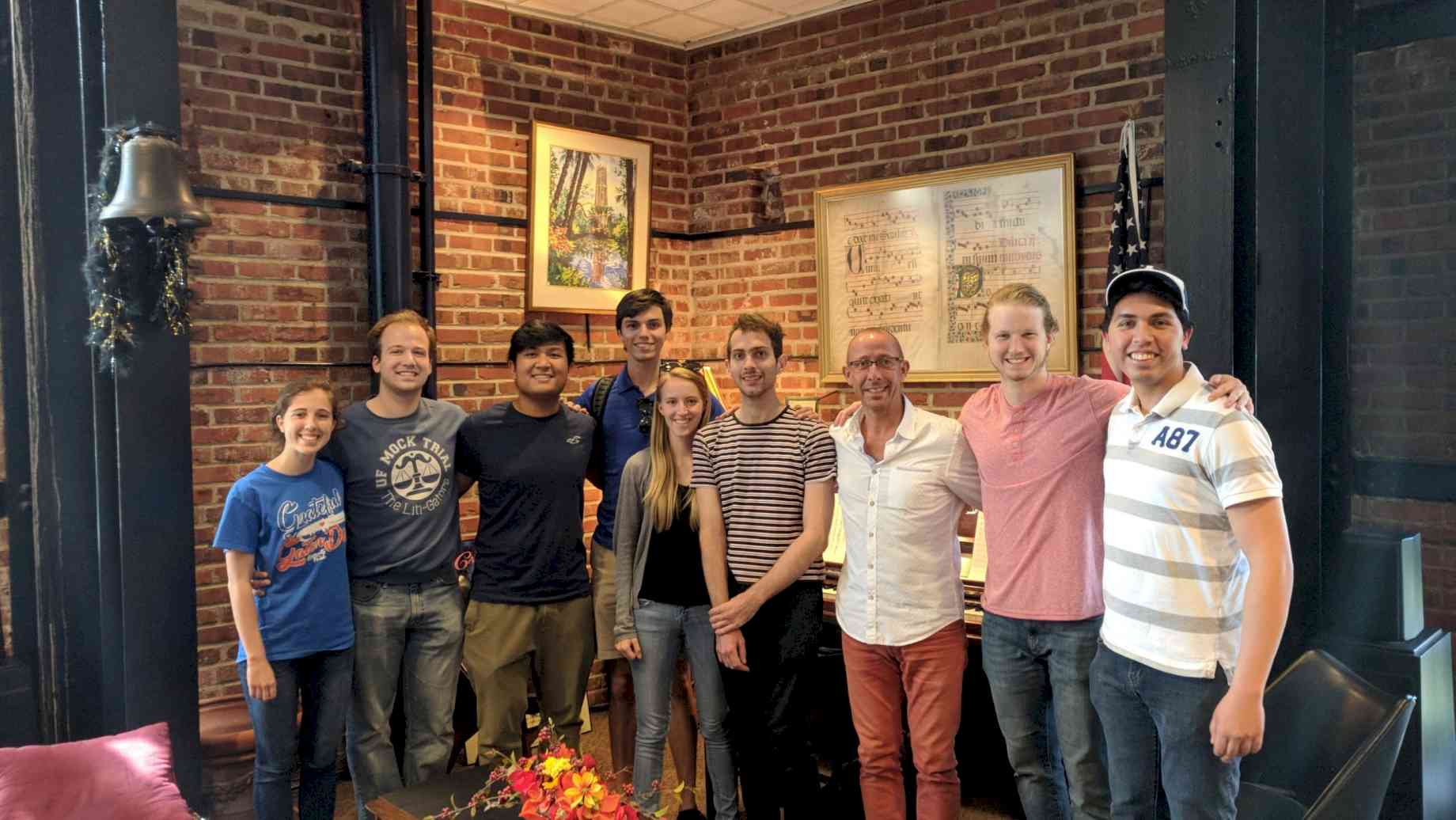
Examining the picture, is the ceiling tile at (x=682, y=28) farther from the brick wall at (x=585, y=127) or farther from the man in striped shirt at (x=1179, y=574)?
the man in striped shirt at (x=1179, y=574)

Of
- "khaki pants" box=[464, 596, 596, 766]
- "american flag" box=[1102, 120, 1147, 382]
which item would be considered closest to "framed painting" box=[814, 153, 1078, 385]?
"american flag" box=[1102, 120, 1147, 382]

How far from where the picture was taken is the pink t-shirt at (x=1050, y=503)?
2574 mm

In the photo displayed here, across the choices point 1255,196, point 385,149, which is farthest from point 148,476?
point 1255,196

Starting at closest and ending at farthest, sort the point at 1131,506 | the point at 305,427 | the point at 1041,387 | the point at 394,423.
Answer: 1. the point at 1131,506
2. the point at 1041,387
3. the point at 305,427
4. the point at 394,423

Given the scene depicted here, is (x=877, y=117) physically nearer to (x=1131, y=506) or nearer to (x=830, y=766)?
(x=830, y=766)

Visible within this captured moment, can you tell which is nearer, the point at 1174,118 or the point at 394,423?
the point at 1174,118

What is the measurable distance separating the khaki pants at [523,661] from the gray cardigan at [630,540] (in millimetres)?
170

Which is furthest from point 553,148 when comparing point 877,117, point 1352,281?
point 1352,281

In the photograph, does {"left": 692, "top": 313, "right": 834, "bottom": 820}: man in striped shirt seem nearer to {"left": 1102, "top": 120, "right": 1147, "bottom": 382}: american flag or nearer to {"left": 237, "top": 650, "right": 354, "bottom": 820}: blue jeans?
{"left": 237, "top": 650, "right": 354, "bottom": 820}: blue jeans

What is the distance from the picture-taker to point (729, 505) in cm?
311

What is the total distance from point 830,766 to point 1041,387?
183cm

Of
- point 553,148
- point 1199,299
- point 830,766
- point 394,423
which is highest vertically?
point 553,148

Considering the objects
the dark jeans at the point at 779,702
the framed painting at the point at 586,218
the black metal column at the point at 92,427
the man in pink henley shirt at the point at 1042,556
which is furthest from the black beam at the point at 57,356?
the man in pink henley shirt at the point at 1042,556

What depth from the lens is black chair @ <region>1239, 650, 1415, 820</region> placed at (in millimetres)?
2244
